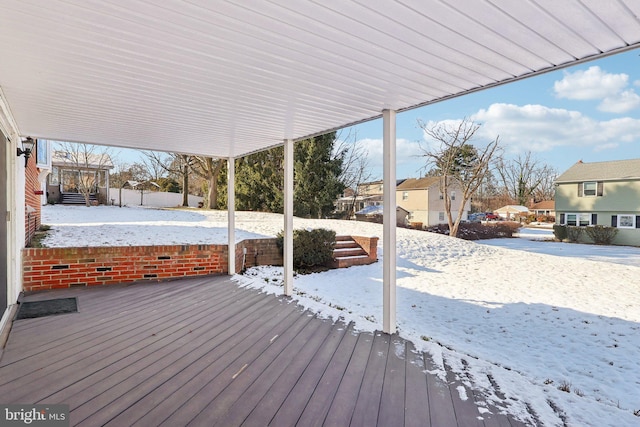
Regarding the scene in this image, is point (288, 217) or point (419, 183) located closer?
point (288, 217)

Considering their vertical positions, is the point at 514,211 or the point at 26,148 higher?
the point at 26,148

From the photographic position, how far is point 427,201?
2647cm

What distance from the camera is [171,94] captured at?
9.99 ft

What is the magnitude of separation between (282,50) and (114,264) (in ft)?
15.9

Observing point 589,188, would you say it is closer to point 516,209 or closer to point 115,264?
point 516,209

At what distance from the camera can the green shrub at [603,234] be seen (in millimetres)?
17688

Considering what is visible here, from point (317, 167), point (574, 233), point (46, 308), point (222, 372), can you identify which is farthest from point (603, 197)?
point (46, 308)

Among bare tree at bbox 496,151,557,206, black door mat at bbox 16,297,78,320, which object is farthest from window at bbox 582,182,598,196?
black door mat at bbox 16,297,78,320

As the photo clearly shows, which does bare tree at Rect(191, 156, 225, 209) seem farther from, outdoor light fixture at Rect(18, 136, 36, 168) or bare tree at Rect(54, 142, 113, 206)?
outdoor light fixture at Rect(18, 136, 36, 168)

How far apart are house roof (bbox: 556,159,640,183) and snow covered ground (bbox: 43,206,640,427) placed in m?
10.4

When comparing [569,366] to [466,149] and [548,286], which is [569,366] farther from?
[466,149]

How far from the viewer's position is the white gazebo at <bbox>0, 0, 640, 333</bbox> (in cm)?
172

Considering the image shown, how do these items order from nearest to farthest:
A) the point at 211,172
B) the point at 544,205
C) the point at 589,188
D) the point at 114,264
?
the point at 114,264 < the point at 211,172 < the point at 589,188 < the point at 544,205

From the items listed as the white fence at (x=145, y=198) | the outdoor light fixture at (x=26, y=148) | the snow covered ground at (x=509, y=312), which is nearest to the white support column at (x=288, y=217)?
the snow covered ground at (x=509, y=312)
